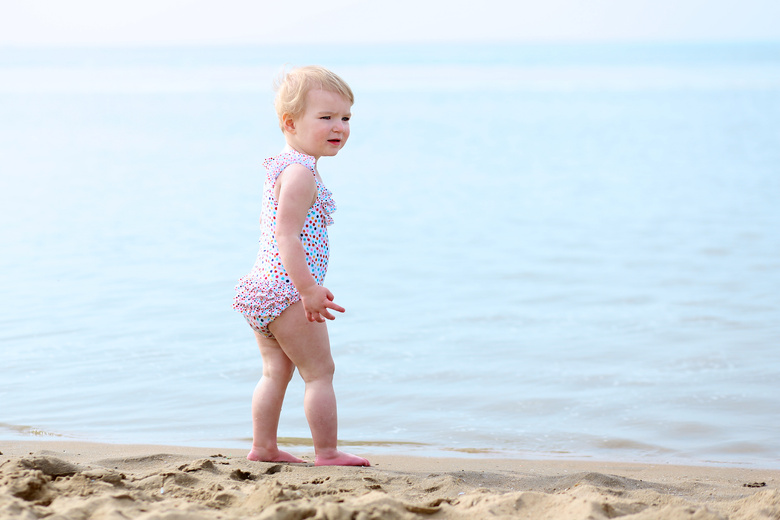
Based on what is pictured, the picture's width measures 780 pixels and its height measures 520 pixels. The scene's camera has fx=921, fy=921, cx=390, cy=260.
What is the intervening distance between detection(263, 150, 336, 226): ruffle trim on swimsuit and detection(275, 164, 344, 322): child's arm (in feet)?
0.14

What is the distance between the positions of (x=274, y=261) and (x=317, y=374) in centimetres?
42

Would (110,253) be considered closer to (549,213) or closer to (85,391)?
(85,391)

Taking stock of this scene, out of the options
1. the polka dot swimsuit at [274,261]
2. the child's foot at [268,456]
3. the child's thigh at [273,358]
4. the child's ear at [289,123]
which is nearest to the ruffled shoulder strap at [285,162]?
the polka dot swimsuit at [274,261]

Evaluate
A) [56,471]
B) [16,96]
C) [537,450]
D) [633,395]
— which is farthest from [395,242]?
[16,96]

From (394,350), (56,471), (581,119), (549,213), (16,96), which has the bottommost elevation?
(56,471)

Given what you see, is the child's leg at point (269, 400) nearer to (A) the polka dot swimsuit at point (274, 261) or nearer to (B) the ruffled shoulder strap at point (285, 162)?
(A) the polka dot swimsuit at point (274, 261)

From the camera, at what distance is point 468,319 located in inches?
221

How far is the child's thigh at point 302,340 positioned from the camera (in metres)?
3.14

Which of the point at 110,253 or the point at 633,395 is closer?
the point at 633,395

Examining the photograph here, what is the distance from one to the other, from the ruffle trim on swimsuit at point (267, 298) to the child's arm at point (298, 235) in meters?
0.09

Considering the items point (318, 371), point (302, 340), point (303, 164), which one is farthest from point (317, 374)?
point (303, 164)

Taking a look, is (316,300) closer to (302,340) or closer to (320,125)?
(302,340)

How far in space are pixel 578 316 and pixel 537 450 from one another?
1.97 metres

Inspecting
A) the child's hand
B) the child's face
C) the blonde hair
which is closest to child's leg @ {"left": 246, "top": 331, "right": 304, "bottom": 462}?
the child's hand
